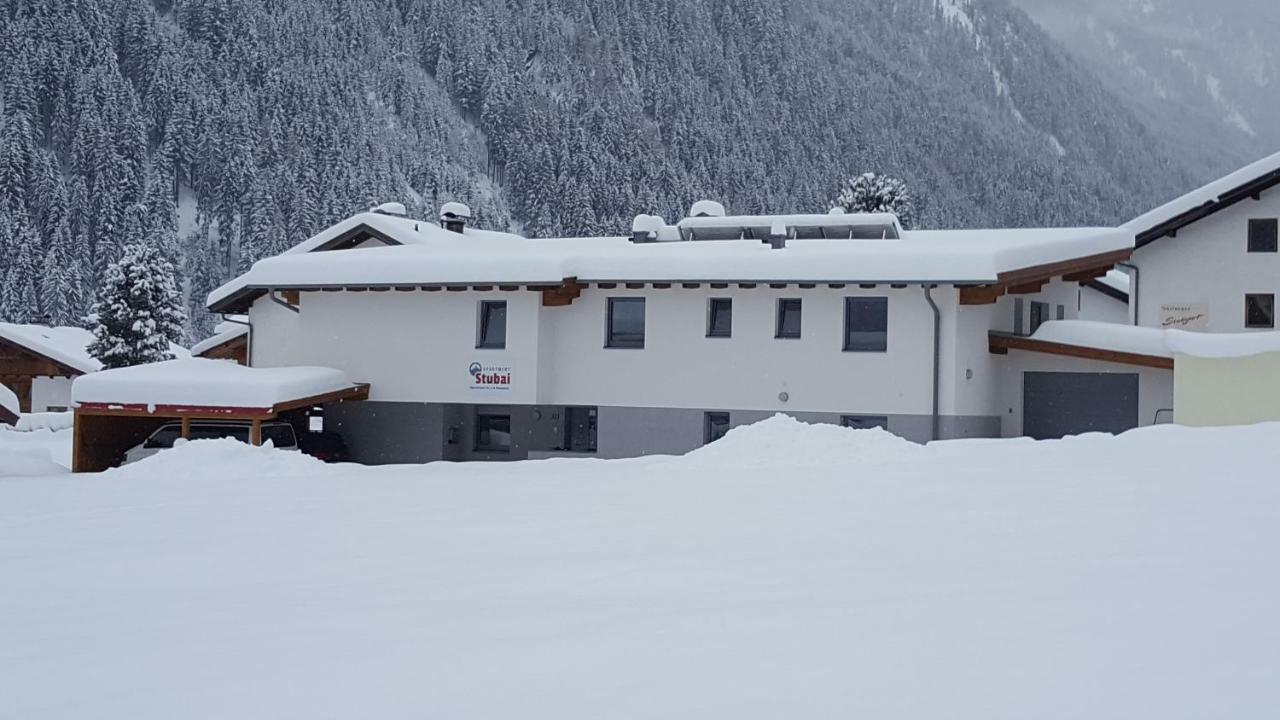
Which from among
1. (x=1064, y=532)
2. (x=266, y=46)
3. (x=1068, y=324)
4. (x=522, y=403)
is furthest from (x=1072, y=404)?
(x=266, y=46)

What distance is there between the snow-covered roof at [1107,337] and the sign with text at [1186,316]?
27.9 feet

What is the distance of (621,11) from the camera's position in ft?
645

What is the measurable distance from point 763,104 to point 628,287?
156 meters

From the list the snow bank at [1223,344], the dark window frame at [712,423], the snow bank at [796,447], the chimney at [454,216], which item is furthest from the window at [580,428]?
the chimney at [454,216]

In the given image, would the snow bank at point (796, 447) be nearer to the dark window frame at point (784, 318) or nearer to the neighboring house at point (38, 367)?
the dark window frame at point (784, 318)

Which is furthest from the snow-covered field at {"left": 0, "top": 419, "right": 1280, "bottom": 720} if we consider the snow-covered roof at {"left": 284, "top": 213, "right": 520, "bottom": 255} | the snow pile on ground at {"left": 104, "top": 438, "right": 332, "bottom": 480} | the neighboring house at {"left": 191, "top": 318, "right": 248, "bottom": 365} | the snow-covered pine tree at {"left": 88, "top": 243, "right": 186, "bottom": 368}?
the snow-covered pine tree at {"left": 88, "top": 243, "right": 186, "bottom": 368}

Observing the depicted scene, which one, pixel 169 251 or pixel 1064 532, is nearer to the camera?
pixel 1064 532

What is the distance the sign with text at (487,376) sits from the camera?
28.8 metres

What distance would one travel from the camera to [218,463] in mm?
20234

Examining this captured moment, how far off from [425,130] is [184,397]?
13389 centimetres

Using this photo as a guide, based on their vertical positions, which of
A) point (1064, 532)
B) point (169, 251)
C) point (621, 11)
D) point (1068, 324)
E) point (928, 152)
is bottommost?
point (1064, 532)

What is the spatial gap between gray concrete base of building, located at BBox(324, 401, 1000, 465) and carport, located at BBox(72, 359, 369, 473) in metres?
0.84

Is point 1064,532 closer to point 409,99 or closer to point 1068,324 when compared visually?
point 1068,324

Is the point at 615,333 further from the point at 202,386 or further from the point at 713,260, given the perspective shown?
the point at 202,386
